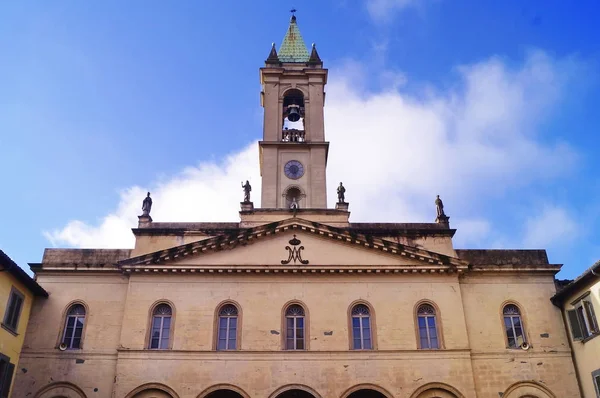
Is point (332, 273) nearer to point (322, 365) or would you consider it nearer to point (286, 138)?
point (322, 365)

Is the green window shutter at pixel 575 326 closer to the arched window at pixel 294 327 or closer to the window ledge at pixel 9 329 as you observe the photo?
the arched window at pixel 294 327

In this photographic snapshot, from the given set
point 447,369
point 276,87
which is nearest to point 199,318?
point 447,369

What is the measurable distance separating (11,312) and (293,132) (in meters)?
16.9

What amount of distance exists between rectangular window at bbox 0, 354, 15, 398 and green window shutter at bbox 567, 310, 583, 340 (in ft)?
74.6

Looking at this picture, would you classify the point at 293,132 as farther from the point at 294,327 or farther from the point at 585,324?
the point at 585,324

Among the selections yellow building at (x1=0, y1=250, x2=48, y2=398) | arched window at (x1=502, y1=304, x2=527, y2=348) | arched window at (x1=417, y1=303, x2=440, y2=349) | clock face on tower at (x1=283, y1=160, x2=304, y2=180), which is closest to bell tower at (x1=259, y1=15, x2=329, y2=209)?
clock face on tower at (x1=283, y1=160, x2=304, y2=180)

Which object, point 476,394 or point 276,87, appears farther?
point 276,87

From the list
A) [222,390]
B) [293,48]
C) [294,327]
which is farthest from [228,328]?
[293,48]

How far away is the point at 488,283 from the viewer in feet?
84.3

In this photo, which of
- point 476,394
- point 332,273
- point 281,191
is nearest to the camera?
point 476,394

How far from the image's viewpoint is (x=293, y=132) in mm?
32844

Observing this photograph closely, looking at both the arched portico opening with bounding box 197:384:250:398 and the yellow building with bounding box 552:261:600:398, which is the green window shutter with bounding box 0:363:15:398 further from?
the yellow building with bounding box 552:261:600:398

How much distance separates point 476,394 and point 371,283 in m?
6.03

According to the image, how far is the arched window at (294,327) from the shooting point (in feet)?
78.9
